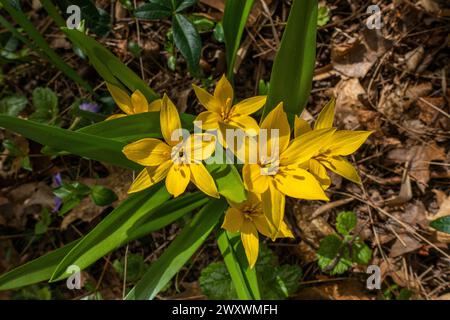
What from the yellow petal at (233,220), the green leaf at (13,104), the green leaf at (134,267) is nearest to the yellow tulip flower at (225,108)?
the yellow petal at (233,220)

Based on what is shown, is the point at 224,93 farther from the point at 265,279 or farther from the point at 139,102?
the point at 265,279

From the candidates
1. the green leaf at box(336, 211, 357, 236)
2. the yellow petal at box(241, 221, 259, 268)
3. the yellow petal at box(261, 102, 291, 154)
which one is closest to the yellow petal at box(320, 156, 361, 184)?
the yellow petal at box(261, 102, 291, 154)

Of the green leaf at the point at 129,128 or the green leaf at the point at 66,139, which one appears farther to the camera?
the green leaf at the point at 129,128

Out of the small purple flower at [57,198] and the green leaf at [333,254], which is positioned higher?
the small purple flower at [57,198]

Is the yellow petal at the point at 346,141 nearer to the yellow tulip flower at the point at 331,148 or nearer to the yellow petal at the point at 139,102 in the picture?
the yellow tulip flower at the point at 331,148
